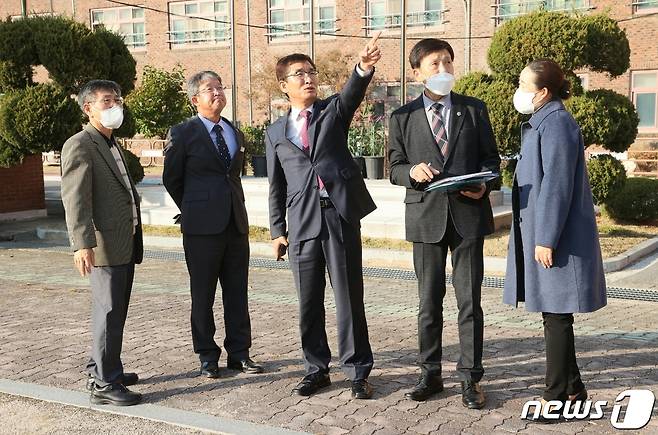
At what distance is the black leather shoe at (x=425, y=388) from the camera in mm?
4684

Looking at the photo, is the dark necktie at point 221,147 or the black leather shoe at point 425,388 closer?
the black leather shoe at point 425,388

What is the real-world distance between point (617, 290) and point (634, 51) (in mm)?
19764

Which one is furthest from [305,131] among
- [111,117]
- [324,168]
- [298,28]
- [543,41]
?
[298,28]

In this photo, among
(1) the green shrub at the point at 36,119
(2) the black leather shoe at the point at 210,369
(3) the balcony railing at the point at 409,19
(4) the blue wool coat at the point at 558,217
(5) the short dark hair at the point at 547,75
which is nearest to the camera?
(4) the blue wool coat at the point at 558,217

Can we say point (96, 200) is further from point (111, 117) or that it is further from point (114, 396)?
point (114, 396)

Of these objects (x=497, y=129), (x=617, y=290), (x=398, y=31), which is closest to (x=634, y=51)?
(x=398, y=31)

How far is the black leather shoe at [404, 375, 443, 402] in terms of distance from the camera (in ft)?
15.4

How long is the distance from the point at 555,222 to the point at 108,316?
2.77 m

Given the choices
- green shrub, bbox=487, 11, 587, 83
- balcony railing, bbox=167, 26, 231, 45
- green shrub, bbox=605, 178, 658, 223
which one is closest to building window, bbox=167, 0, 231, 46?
balcony railing, bbox=167, 26, 231, 45

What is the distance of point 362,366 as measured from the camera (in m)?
4.86

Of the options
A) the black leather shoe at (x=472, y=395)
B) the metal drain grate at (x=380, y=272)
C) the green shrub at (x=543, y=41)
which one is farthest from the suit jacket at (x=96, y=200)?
the green shrub at (x=543, y=41)

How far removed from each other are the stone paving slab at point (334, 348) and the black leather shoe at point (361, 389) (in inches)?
2.1

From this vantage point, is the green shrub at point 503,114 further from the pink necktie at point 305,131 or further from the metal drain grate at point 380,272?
the pink necktie at point 305,131

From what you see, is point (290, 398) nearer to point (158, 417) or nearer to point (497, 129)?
point (158, 417)
